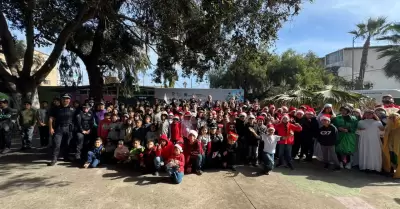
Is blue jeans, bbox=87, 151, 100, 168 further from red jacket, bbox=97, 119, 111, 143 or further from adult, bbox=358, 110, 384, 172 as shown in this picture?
adult, bbox=358, 110, 384, 172

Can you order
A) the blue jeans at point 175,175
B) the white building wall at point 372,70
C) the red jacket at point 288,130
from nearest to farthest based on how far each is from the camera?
the blue jeans at point 175,175
the red jacket at point 288,130
the white building wall at point 372,70

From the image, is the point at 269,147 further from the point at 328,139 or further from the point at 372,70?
the point at 372,70

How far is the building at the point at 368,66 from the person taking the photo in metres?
39.1

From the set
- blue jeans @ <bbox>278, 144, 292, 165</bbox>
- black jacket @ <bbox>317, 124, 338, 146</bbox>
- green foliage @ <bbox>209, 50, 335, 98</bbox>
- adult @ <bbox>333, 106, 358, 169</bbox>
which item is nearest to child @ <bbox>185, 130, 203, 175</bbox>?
blue jeans @ <bbox>278, 144, 292, 165</bbox>

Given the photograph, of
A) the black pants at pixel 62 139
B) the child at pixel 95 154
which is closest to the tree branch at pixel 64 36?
the black pants at pixel 62 139

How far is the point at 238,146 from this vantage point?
289 inches

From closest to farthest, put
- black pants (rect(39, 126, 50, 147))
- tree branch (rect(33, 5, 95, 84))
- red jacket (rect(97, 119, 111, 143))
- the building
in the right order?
red jacket (rect(97, 119, 111, 143)), tree branch (rect(33, 5, 95, 84)), black pants (rect(39, 126, 50, 147)), the building

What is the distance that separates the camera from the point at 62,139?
7.25m

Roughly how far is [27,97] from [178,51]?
19.1 feet

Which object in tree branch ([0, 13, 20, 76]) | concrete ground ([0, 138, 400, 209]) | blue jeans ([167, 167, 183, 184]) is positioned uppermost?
tree branch ([0, 13, 20, 76])

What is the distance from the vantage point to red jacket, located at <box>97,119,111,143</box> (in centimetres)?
741

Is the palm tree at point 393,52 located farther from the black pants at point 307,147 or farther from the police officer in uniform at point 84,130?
the police officer in uniform at point 84,130

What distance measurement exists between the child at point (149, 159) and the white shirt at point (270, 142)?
101 inches

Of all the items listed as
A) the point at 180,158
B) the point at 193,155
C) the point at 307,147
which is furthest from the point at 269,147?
the point at 180,158
